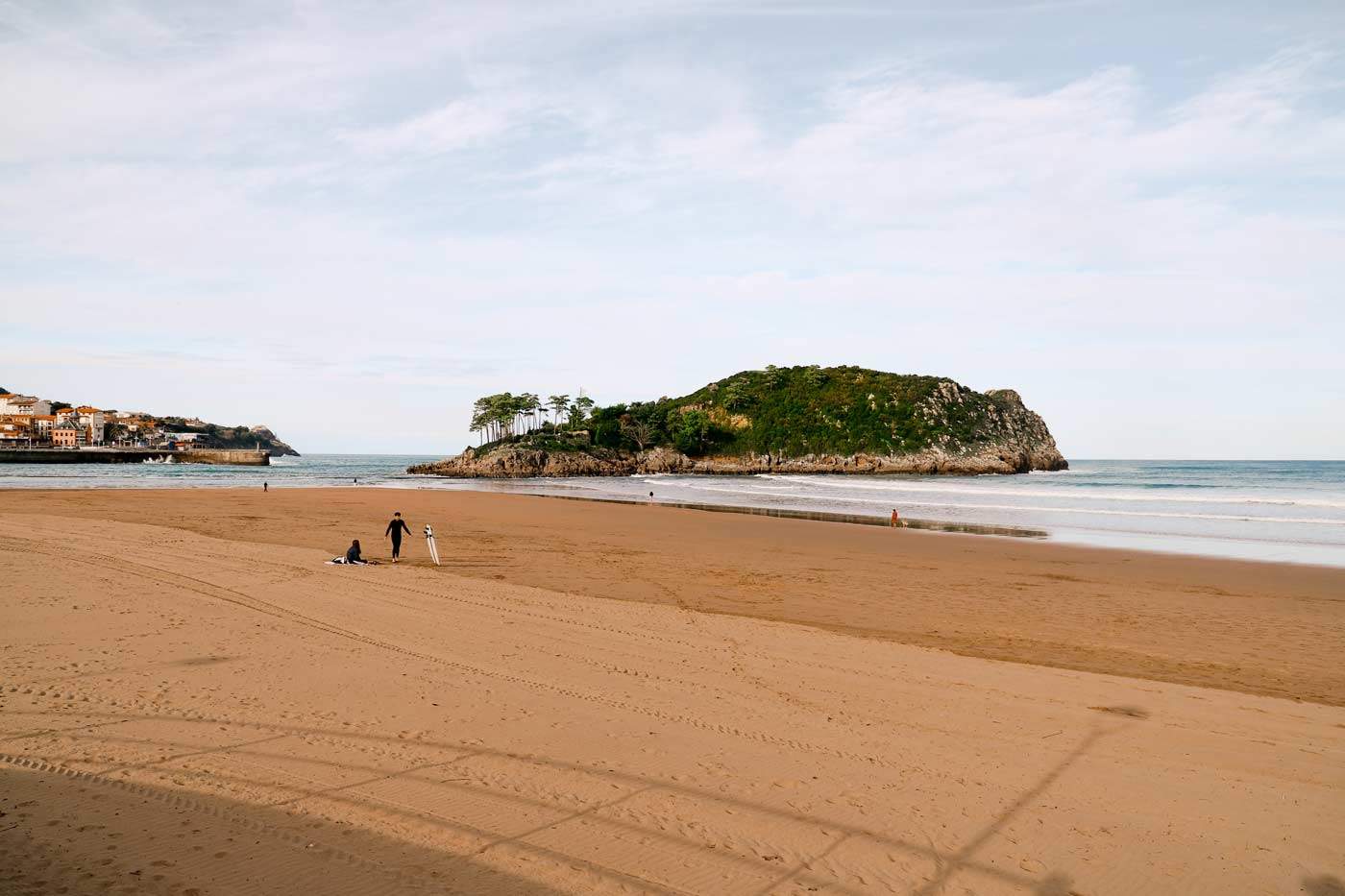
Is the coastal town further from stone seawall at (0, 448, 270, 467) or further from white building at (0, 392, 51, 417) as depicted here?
stone seawall at (0, 448, 270, 467)

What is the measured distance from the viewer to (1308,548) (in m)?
25.5

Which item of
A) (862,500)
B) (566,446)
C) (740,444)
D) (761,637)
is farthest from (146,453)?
(761,637)

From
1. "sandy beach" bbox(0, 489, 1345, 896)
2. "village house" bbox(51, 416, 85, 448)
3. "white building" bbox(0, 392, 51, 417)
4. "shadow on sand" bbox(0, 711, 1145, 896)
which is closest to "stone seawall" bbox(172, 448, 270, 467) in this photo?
"village house" bbox(51, 416, 85, 448)

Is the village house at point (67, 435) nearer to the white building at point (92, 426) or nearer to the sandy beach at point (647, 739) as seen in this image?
the white building at point (92, 426)

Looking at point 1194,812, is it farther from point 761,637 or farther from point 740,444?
point 740,444

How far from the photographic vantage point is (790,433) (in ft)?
386

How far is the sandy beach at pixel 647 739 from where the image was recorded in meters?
4.99

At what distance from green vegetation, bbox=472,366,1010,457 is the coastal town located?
84056 mm

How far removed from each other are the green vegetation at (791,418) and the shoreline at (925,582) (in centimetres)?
7796

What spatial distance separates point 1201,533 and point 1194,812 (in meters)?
28.8

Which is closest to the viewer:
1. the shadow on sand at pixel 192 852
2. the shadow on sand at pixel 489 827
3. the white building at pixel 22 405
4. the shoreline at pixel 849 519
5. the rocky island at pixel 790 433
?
the shadow on sand at pixel 192 852

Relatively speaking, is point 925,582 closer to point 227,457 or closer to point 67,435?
point 227,457

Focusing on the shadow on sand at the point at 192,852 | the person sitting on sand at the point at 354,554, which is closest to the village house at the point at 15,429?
the person sitting on sand at the point at 354,554

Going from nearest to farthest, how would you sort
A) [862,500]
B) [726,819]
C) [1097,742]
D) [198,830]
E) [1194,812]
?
[198,830] → [726,819] → [1194,812] → [1097,742] → [862,500]
